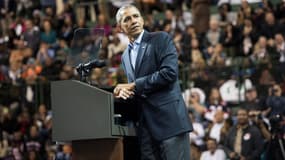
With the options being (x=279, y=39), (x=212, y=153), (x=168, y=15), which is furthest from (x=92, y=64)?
(x=168, y=15)

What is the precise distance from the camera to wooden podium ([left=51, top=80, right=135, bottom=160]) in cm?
511

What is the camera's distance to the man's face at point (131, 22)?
5461mm

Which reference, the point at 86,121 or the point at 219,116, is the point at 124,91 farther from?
the point at 219,116

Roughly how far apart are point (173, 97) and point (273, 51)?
6.62 metres

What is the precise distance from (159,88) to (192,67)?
6798 millimetres

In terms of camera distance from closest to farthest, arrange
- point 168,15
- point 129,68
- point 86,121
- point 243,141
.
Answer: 1. point 86,121
2. point 129,68
3. point 243,141
4. point 168,15

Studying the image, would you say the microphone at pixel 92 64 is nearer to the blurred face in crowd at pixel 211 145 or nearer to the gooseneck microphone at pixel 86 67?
the gooseneck microphone at pixel 86 67

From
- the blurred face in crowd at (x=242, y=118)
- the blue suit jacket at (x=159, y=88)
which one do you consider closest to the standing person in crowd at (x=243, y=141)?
the blurred face in crowd at (x=242, y=118)

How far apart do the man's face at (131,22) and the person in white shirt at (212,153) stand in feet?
16.8

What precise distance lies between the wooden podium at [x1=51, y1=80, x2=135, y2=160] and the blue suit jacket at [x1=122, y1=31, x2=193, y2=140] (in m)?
0.22

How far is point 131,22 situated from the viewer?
18.0 feet

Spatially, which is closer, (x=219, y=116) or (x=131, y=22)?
(x=131, y=22)

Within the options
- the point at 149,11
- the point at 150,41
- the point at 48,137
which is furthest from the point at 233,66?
the point at 150,41

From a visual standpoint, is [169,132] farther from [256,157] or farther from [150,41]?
[256,157]
